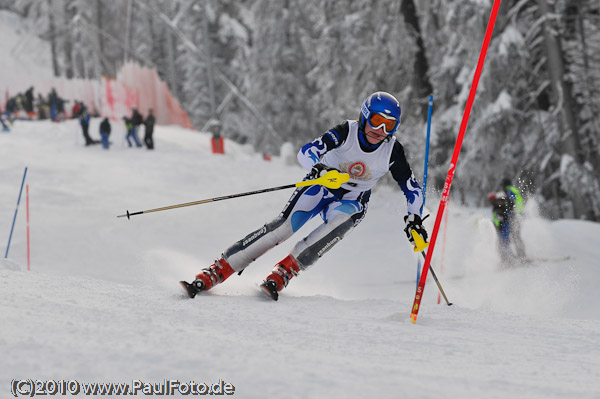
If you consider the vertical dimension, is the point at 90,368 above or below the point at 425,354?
above

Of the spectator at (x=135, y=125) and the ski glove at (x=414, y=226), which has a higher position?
the spectator at (x=135, y=125)

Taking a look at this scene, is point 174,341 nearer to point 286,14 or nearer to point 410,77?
point 410,77

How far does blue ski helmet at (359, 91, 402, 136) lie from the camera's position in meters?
5.05

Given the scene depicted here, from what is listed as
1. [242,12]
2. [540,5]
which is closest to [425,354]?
[540,5]

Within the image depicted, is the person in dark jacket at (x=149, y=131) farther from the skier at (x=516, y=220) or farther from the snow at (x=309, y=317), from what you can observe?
the skier at (x=516, y=220)

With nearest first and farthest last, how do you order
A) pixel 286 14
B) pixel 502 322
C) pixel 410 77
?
pixel 502 322, pixel 410 77, pixel 286 14

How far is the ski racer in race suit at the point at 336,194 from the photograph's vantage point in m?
5.11

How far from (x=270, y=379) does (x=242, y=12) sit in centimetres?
3447

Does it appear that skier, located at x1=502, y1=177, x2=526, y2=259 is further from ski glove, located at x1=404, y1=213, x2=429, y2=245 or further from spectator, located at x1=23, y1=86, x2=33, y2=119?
spectator, located at x1=23, y1=86, x2=33, y2=119

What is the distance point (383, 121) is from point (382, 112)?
74 millimetres

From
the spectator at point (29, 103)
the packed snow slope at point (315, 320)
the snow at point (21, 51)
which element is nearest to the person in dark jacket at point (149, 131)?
the packed snow slope at point (315, 320)

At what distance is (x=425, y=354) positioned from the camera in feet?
10.8

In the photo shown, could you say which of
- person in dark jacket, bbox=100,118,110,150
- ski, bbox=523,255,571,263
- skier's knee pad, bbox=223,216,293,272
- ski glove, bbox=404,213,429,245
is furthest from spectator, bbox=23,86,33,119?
ski glove, bbox=404,213,429,245

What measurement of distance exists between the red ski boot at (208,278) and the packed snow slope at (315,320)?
14 cm
